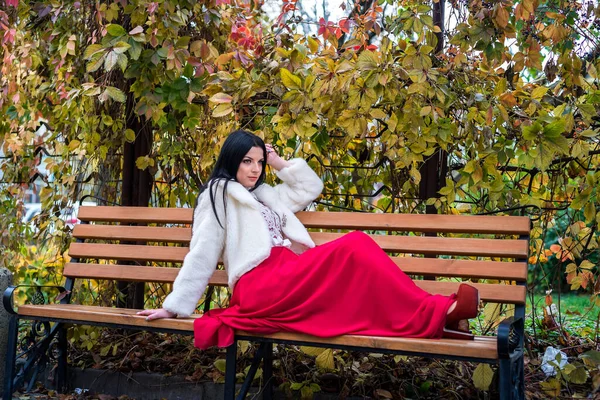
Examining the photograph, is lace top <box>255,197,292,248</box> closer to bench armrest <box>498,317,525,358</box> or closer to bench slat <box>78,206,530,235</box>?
bench slat <box>78,206,530,235</box>

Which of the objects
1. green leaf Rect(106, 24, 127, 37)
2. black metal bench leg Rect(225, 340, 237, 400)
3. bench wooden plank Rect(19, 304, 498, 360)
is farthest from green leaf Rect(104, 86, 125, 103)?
black metal bench leg Rect(225, 340, 237, 400)

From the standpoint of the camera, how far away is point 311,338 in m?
2.85

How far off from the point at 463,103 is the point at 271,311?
133cm

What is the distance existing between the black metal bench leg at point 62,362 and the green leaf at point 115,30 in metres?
1.54

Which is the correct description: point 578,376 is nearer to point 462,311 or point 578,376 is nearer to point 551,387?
point 551,387

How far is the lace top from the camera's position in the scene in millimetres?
3326

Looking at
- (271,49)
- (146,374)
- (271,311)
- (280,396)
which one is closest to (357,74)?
(271,49)

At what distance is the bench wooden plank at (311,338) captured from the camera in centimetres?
254

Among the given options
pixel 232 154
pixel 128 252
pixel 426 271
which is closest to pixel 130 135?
pixel 128 252

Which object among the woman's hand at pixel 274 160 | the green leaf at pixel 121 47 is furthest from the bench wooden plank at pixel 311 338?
the green leaf at pixel 121 47

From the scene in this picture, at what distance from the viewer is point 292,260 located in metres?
3.20

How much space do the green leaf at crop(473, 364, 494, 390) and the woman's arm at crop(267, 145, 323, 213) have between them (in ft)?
3.57

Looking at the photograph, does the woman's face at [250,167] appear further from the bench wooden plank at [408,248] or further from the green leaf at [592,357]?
the green leaf at [592,357]

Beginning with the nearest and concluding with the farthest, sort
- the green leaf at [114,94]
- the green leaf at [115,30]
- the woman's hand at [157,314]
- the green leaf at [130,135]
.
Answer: the woman's hand at [157,314] → the green leaf at [115,30] → the green leaf at [114,94] → the green leaf at [130,135]
